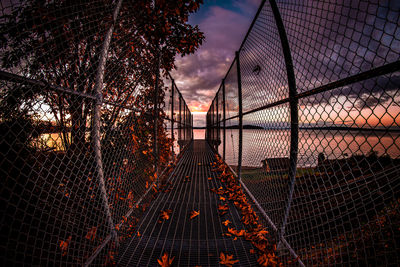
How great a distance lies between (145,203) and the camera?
2.70 meters

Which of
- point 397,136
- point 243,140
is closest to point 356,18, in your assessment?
point 397,136

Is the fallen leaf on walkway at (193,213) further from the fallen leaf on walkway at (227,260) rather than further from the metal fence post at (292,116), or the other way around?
the metal fence post at (292,116)

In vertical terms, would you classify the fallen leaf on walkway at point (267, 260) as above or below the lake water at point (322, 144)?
below

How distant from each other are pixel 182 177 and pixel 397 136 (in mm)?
3843

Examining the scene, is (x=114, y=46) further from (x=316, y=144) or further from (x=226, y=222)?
(x=226, y=222)

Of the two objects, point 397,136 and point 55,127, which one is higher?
point 55,127

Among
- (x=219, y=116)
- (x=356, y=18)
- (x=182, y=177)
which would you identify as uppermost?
(x=219, y=116)

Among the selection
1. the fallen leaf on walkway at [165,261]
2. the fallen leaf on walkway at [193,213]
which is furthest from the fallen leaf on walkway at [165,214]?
the fallen leaf on walkway at [165,261]

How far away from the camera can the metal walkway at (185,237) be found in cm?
171

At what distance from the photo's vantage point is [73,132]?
1712mm

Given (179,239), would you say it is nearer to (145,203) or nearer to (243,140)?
(145,203)

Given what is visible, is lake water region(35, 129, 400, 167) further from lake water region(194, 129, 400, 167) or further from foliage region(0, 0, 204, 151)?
foliage region(0, 0, 204, 151)

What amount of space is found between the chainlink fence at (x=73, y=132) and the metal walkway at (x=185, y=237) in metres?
0.22

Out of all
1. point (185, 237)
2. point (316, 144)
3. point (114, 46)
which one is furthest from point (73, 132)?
point (316, 144)
